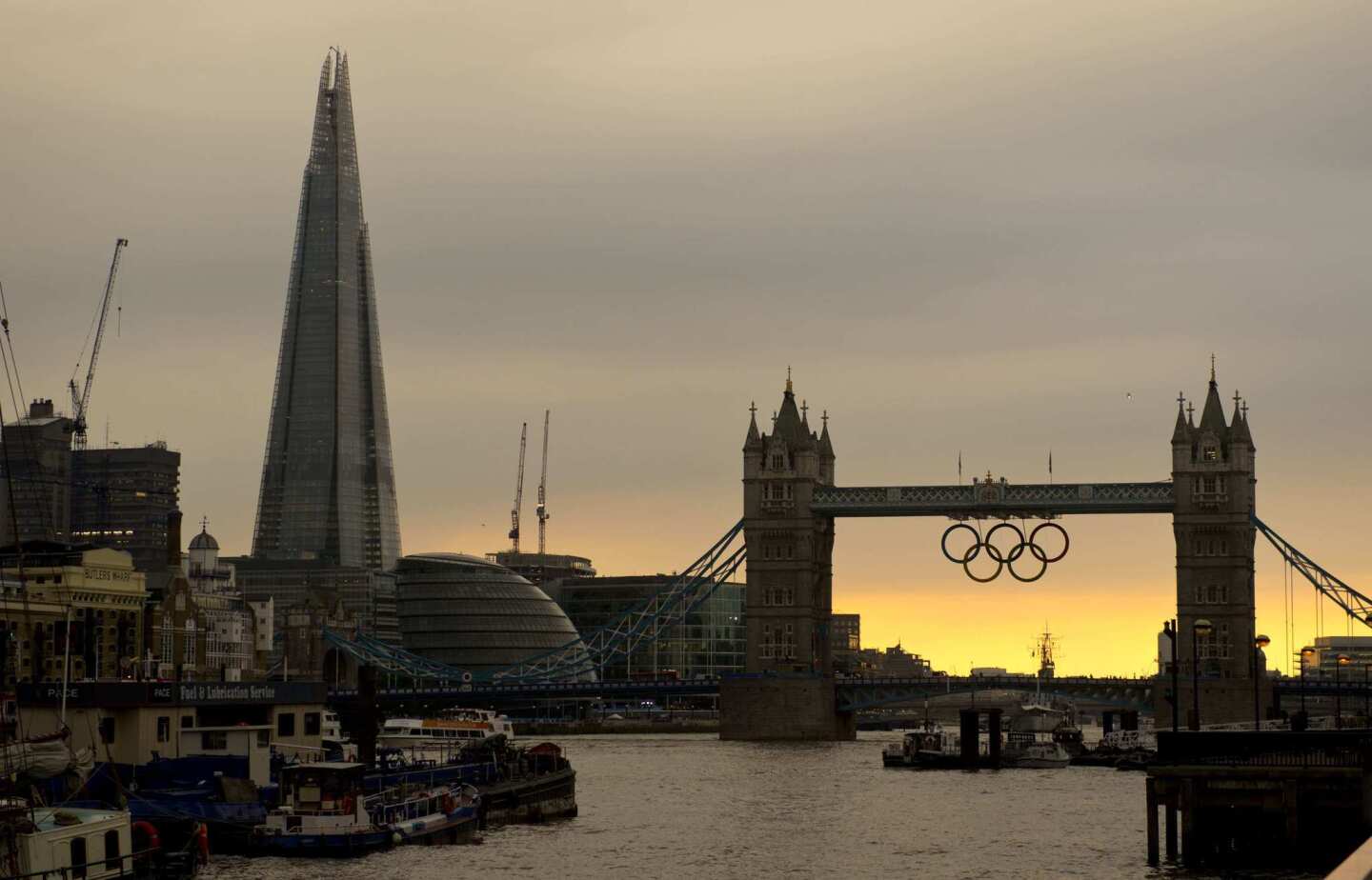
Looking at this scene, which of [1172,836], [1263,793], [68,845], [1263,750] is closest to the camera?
[68,845]

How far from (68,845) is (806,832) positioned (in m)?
45.4

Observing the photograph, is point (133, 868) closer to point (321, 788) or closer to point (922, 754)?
point (321, 788)

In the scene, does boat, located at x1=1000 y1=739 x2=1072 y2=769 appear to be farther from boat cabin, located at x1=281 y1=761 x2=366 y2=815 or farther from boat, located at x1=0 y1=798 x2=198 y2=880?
boat, located at x1=0 y1=798 x2=198 y2=880

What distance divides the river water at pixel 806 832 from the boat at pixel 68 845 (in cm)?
1206

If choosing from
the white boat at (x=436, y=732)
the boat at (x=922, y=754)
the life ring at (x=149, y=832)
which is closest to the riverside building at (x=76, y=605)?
the white boat at (x=436, y=732)

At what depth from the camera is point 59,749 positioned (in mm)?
63438

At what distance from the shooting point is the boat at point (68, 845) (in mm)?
59750

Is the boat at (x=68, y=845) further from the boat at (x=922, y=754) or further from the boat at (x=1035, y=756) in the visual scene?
the boat at (x=1035, y=756)

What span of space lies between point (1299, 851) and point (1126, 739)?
102 meters

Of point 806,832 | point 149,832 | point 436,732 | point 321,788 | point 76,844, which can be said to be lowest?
point 806,832

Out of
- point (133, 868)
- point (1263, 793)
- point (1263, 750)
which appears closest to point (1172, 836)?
point (1263, 793)

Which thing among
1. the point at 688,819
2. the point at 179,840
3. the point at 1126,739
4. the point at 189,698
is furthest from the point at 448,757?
the point at 1126,739

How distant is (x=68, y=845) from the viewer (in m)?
63.1

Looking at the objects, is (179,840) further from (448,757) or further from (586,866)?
(448,757)
